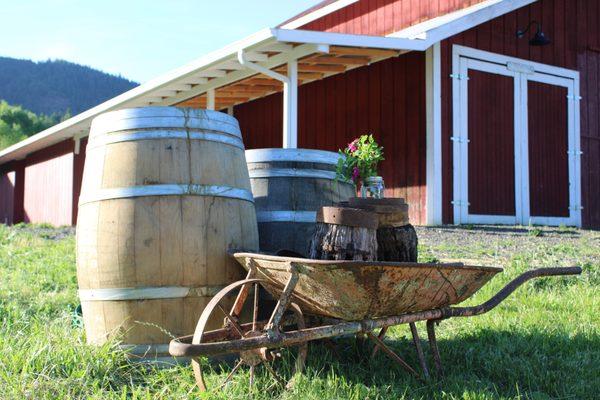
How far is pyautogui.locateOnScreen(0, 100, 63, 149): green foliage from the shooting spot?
1973 inches

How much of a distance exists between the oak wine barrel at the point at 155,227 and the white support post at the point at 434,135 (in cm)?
641

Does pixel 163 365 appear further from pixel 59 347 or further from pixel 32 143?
pixel 32 143

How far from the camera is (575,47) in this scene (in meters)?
11.1

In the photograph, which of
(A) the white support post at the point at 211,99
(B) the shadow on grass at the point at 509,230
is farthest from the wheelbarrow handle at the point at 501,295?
(A) the white support post at the point at 211,99

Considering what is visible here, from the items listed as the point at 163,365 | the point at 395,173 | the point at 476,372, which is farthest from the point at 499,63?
the point at 163,365

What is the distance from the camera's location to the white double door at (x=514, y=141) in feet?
→ 30.9

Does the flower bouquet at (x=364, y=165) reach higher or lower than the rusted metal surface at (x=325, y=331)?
higher

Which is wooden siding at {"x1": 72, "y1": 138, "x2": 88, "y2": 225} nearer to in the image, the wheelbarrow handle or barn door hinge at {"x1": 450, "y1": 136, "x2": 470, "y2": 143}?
barn door hinge at {"x1": 450, "y1": 136, "x2": 470, "y2": 143}

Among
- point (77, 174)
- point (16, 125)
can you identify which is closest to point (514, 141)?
point (77, 174)

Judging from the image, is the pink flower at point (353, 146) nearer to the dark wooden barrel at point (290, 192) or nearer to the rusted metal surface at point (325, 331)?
the dark wooden barrel at point (290, 192)

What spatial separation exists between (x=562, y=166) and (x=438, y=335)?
25.7 feet

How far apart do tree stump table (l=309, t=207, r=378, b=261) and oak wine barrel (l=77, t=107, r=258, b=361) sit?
0.48 metres

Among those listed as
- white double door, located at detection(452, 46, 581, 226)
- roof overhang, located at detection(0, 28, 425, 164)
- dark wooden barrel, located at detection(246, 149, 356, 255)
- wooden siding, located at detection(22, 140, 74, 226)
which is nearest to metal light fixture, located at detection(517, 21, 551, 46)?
white double door, located at detection(452, 46, 581, 226)

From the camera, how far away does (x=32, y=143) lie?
17.0 meters
